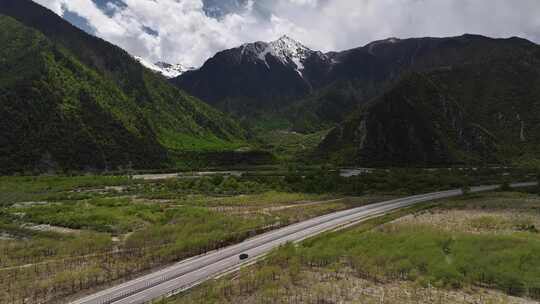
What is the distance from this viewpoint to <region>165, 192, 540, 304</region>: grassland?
22.7 meters

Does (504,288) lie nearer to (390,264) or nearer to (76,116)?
(390,264)

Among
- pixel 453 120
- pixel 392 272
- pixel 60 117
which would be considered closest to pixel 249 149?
pixel 60 117

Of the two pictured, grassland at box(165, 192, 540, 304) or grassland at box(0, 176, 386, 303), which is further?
grassland at box(0, 176, 386, 303)

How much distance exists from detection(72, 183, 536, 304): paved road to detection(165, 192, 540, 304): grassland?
2.26 m

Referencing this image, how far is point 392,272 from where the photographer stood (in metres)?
26.9

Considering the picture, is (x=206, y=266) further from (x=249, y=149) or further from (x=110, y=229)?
(x=249, y=149)

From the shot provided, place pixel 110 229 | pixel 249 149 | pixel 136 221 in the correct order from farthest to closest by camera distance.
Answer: pixel 249 149 → pixel 136 221 → pixel 110 229

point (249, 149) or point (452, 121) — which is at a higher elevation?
point (452, 121)

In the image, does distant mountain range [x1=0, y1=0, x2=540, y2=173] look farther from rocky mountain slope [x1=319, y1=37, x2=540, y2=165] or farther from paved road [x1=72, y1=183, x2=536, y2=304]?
paved road [x1=72, y1=183, x2=536, y2=304]

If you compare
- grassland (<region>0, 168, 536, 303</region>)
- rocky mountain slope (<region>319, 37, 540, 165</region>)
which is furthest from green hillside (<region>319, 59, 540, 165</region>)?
grassland (<region>0, 168, 536, 303</region>)

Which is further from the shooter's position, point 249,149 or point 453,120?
point 249,149

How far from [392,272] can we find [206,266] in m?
16.2

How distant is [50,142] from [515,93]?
198 metres

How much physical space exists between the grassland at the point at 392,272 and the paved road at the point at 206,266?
2261 millimetres
